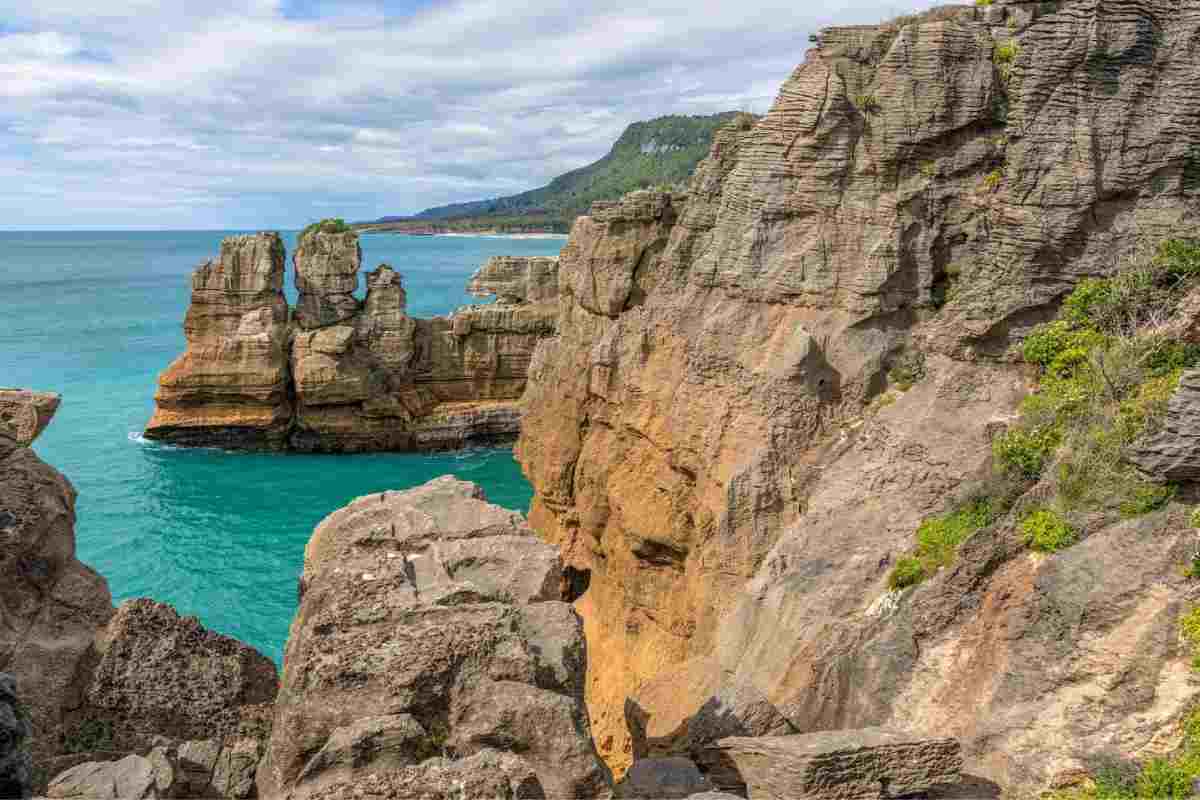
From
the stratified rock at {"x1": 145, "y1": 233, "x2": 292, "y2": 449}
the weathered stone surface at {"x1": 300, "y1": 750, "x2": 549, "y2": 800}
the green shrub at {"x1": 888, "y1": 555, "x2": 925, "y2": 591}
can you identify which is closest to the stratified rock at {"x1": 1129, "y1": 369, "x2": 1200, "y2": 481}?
the green shrub at {"x1": 888, "y1": 555, "x2": 925, "y2": 591}

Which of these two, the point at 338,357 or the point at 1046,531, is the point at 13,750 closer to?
the point at 1046,531

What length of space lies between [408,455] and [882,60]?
151 ft

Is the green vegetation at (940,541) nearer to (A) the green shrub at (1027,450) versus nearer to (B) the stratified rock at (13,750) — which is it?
(A) the green shrub at (1027,450)

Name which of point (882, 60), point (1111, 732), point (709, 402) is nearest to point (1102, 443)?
point (1111, 732)

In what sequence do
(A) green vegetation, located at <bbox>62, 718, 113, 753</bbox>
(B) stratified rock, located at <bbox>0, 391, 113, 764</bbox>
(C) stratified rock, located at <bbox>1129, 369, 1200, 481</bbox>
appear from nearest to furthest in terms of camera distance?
(A) green vegetation, located at <bbox>62, 718, 113, 753</bbox> → (C) stratified rock, located at <bbox>1129, 369, 1200, 481</bbox> → (B) stratified rock, located at <bbox>0, 391, 113, 764</bbox>

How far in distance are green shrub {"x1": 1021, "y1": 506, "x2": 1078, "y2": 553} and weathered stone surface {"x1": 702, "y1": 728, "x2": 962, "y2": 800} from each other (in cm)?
472

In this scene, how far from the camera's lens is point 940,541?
1609cm

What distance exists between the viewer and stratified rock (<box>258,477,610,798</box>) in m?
9.15

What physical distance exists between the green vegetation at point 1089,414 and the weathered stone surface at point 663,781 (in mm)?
6243

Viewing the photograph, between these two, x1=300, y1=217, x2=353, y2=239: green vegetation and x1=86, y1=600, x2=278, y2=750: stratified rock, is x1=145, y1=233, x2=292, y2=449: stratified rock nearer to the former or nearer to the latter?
x1=300, y1=217, x2=353, y2=239: green vegetation

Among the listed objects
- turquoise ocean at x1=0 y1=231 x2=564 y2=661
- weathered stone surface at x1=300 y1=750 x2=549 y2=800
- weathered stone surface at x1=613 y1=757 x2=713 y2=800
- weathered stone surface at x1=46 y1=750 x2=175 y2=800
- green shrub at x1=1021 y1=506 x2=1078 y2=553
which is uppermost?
green shrub at x1=1021 y1=506 x2=1078 y2=553

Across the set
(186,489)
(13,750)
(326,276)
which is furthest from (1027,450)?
(326,276)

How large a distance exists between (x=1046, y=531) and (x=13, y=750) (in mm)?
13701

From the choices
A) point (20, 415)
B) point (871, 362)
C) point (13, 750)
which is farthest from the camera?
point (871, 362)
